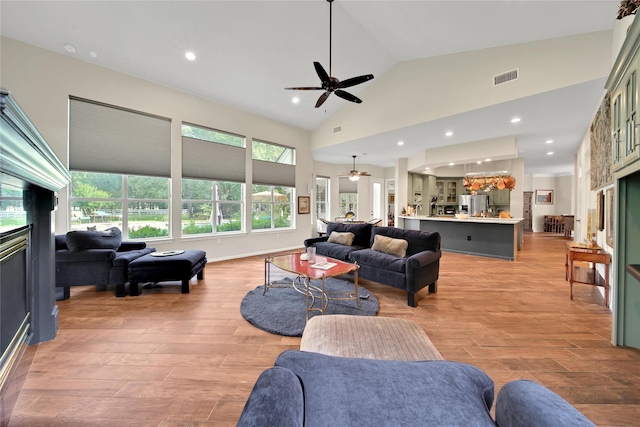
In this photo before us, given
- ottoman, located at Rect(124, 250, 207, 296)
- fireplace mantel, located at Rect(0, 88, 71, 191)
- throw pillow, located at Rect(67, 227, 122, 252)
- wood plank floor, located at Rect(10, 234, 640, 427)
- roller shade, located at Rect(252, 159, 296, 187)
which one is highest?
roller shade, located at Rect(252, 159, 296, 187)

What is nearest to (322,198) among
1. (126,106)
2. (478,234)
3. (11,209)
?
(478,234)

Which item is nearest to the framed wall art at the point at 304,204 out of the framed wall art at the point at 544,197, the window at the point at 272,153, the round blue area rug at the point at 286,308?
the window at the point at 272,153

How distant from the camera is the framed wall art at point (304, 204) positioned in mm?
7242

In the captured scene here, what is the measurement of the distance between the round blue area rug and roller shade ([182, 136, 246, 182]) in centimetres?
305

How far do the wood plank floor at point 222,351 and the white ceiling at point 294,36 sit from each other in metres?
3.11

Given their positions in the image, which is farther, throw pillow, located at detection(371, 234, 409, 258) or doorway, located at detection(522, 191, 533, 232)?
doorway, located at detection(522, 191, 533, 232)

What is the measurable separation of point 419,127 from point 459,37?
157 cm

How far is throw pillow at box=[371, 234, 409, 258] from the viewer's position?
3590mm

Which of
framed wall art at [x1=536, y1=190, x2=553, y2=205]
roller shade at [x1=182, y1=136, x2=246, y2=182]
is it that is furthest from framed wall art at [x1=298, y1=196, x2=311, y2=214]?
framed wall art at [x1=536, y1=190, x2=553, y2=205]

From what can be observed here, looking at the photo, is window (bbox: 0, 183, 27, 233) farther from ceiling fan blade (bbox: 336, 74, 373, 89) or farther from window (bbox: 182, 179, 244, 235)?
window (bbox: 182, 179, 244, 235)

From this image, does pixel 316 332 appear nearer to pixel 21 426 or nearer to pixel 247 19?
pixel 21 426

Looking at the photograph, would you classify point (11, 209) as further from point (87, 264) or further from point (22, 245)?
point (87, 264)

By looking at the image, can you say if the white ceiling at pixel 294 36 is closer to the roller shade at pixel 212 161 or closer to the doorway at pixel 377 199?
the roller shade at pixel 212 161

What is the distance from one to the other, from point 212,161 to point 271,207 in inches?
76.2
